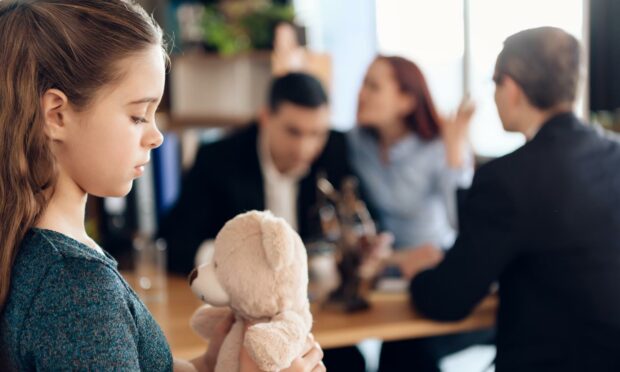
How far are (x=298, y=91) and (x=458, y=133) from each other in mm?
666

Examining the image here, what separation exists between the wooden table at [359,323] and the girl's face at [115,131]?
68cm

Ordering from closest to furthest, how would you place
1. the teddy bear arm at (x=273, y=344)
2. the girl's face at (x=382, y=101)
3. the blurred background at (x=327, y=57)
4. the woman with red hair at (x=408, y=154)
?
the teddy bear arm at (x=273, y=344) → the blurred background at (x=327, y=57) → the woman with red hair at (x=408, y=154) → the girl's face at (x=382, y=101)

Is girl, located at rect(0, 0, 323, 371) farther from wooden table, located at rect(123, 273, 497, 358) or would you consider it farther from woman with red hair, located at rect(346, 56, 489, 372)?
woman with red hair, located at rect(346, 56, 489, 372)

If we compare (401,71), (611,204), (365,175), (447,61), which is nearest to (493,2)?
(447,61)

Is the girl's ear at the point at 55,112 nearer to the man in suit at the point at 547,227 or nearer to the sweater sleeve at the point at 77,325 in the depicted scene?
the sweater sleeve at the point at 77,325

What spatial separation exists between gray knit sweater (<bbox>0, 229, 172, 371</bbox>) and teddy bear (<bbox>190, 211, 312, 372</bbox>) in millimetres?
215

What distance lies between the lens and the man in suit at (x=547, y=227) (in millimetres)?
1638

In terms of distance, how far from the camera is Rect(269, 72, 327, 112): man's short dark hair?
2.64 m

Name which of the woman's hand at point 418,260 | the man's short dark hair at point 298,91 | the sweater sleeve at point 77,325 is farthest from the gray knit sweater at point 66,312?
the man's short dark hair at point 298,91

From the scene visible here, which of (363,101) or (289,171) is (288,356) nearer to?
(289,171)

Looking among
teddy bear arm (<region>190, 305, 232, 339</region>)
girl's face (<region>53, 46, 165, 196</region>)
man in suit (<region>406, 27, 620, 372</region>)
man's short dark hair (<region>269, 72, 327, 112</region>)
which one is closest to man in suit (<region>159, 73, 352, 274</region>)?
man's short dark hair (<region>269, 72, 327, 112</region>)

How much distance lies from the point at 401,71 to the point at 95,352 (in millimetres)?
2434

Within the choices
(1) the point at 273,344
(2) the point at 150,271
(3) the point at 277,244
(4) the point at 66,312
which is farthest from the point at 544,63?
(4) the point at 66,312

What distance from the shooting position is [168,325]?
1.78 metres
